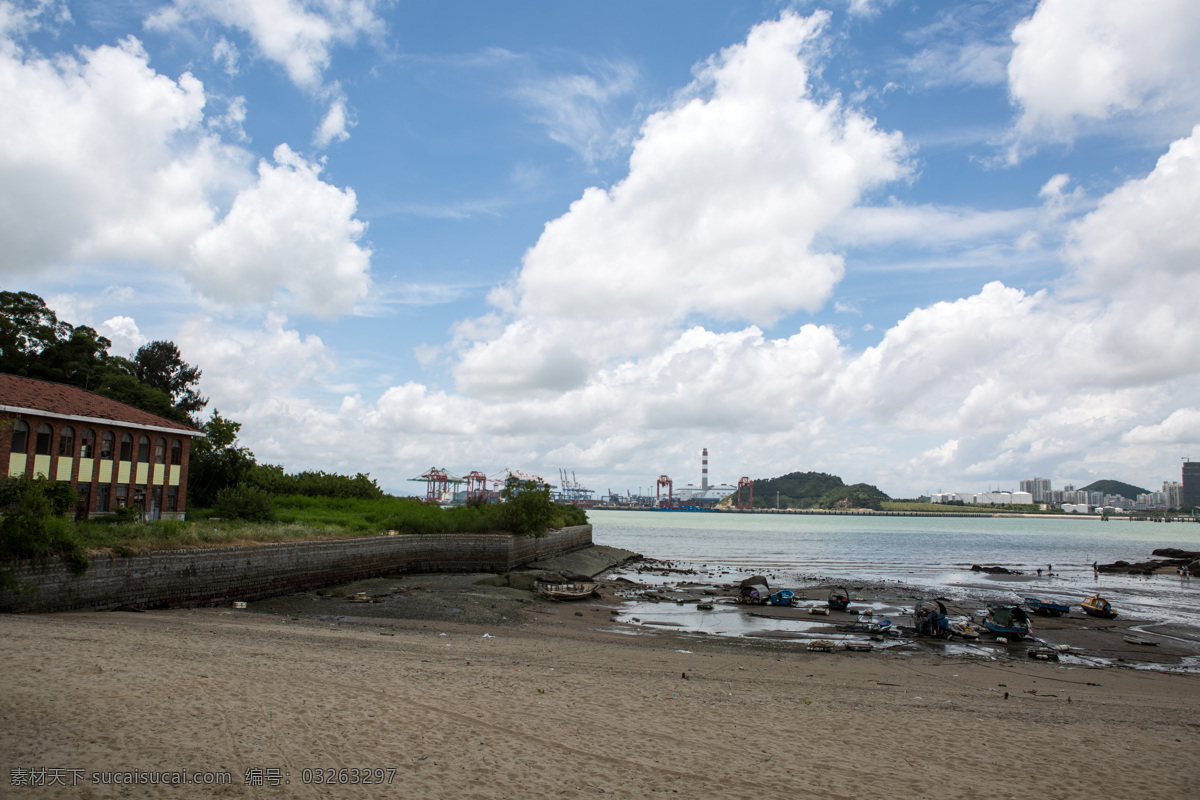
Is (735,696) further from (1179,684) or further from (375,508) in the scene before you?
(375,508)

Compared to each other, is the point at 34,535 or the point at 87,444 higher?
the point at 87,444

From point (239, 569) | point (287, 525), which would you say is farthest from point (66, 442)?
point (239, 569)

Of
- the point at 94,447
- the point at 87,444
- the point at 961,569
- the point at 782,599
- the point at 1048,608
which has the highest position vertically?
the point at 87,444

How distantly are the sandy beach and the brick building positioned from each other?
1552cm

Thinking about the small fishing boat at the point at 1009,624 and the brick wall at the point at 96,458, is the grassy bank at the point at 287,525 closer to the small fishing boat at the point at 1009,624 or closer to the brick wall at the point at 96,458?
the brick wall at the point at 96,458

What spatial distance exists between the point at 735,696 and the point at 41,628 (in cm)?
1387

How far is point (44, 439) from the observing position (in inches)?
1114

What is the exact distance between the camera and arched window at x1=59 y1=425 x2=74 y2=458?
28891 millimetres

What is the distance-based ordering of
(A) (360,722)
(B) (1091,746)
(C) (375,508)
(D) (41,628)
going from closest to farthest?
1. (A) (360,722)
2. (B) (1091,746)
3. (D) (41,628)
4. (C) (375,508)

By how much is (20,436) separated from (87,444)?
9.68ft

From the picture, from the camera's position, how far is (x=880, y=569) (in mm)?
54500

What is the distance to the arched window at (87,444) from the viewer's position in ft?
97.5

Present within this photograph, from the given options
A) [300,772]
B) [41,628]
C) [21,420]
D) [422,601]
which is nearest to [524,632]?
[422,601]

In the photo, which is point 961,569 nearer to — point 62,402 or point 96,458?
point 96,458
